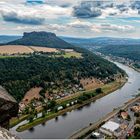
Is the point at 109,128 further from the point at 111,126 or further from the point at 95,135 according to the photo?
the point at 95,135

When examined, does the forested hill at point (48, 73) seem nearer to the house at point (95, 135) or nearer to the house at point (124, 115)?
the house at point (124, 115)

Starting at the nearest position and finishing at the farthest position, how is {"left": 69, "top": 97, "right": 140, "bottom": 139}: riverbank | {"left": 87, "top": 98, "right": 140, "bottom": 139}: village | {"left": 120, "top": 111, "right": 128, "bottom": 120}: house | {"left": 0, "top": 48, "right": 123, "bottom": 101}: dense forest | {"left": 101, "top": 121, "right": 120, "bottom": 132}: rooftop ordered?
{"left": 69, "top": 97, "right": 140, "bottom": 139}: riverbank → {"left": 87, "top": 98, "right": 140, "bottom": 139}: village → {"left": 101, "top": 121, "right": 120, "bottom": 132}: rooftop → {"left": 120, "top": 111, "right": 128, "bottom": 120}: house → {"left": 0, "top": 48, "right": 123, "bottom": 101}: dense forest

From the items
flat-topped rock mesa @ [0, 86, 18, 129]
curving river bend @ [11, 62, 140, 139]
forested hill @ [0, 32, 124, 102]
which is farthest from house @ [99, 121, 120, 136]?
flat-topped rock mesa @ [0, 86, 18, 129]

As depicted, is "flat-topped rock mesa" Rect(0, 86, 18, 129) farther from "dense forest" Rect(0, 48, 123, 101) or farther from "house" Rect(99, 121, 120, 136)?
"dense forest" Rect(0, 48, 123, 101)

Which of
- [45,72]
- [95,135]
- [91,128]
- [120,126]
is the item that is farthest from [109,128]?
[45,72]

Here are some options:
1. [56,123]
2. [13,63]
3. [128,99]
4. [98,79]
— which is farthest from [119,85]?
[56,123]
